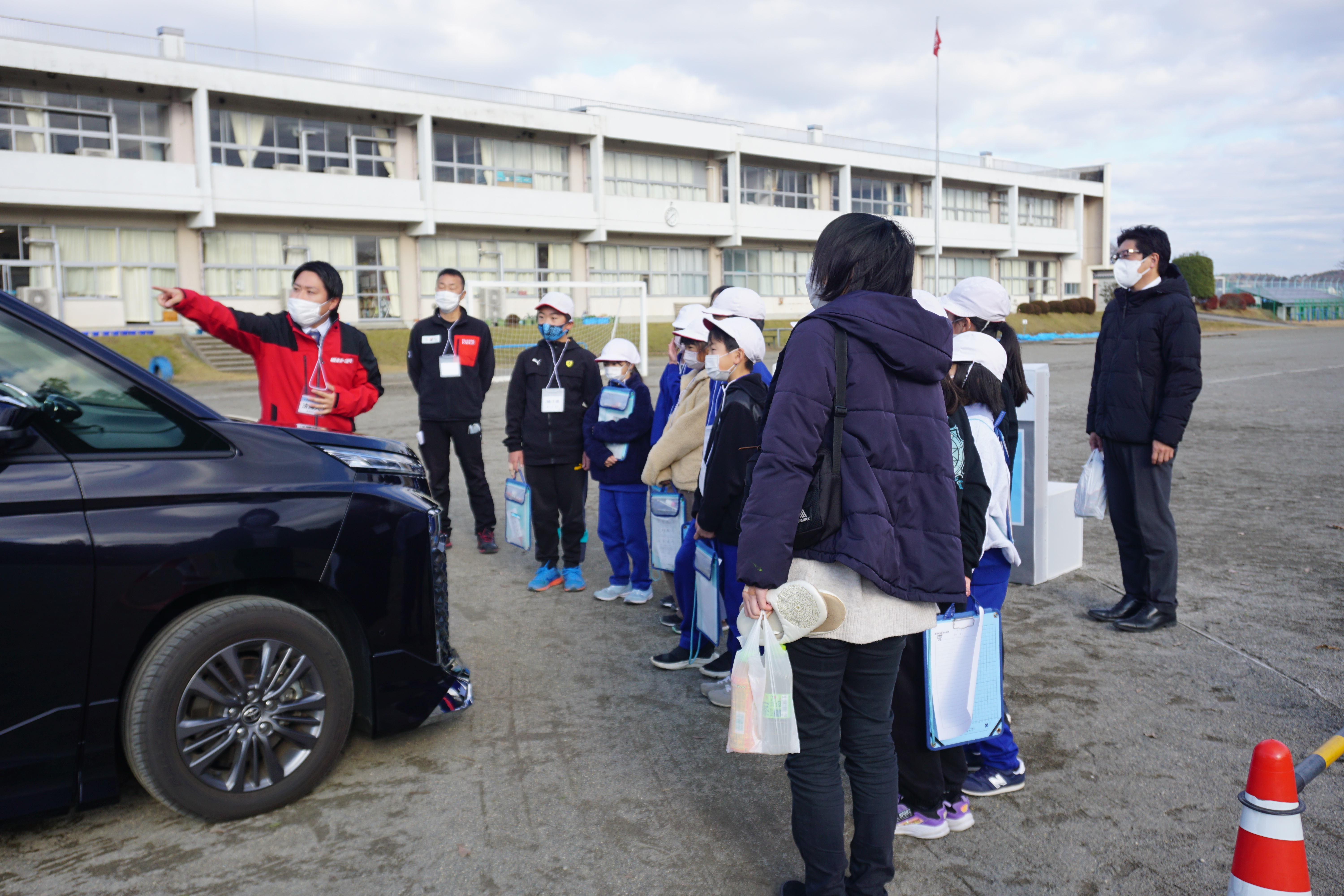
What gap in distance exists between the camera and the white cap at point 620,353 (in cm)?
617

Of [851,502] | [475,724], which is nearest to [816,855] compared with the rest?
[851,502]

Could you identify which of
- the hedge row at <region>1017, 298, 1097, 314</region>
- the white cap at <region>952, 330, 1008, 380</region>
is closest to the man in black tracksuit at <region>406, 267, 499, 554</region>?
the white cap at <region>952, 330, 1008, 380</region>

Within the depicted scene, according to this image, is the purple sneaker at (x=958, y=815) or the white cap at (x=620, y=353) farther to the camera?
the white cap at (x=620, y=353)

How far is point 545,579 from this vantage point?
6.61 m

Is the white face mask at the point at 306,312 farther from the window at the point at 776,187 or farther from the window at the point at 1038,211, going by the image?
the window at the point at 1038,211

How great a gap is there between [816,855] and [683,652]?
241 centimetres

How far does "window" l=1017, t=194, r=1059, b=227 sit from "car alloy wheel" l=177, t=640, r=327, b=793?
68986mm

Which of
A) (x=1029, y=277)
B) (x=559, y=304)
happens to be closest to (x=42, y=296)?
(x=559, y=304)

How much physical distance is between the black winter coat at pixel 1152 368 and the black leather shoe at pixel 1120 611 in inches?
36.7

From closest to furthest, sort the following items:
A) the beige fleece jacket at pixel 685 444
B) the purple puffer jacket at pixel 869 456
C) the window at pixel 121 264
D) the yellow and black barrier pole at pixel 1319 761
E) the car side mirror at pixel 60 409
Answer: the yellow and black barrier pole at pixel 1319 761, the purple puffer jacket at pixel 869 456, the car side mirror at pixel 60 409, the beige fleece jacket at pixel 685 444, the window at pixel 121 264

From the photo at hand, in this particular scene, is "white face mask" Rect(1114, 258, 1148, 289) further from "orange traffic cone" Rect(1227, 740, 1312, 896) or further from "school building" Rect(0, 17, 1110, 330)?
"school building" Rect(0, 17, 1110, 330)

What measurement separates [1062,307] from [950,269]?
799cm

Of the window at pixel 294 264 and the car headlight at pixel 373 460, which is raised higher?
the window at pixel 294 264

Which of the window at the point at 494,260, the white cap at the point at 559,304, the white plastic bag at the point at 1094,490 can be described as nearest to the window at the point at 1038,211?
the window at the point at 494,260
